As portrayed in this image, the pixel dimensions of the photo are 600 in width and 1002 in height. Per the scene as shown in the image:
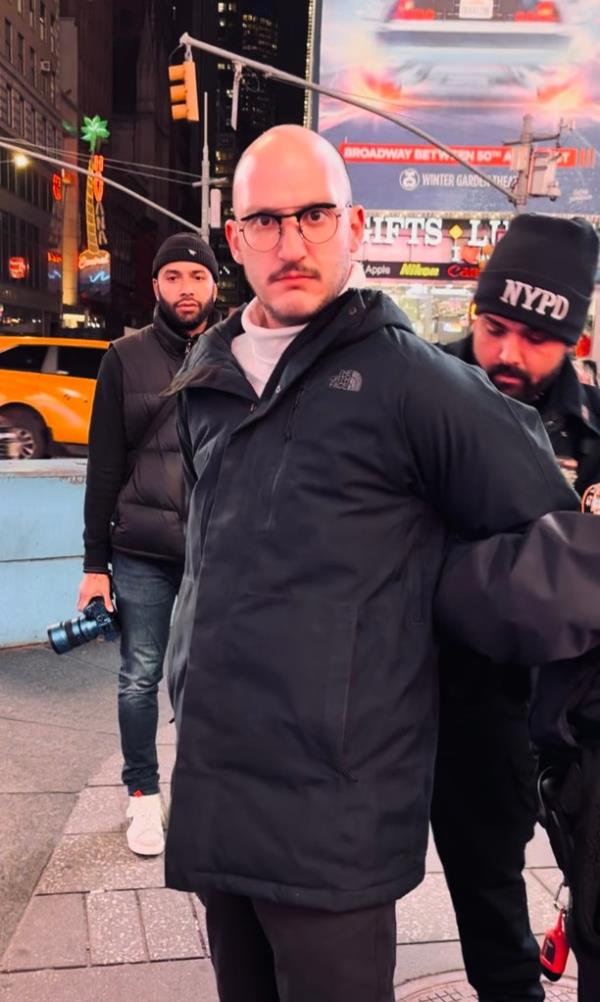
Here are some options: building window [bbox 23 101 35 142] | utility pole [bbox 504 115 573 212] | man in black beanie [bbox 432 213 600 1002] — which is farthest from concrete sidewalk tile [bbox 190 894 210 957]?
→ building window [bbox 23 101 35 142]

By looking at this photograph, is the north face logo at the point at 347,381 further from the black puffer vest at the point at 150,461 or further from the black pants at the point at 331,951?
the black puffer vest at the point at 150,461

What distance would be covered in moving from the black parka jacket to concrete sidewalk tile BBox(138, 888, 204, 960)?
1.30m

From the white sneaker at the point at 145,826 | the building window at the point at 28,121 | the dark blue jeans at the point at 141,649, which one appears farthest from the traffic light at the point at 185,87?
the building window at the point at 28,121

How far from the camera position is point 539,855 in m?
3.33

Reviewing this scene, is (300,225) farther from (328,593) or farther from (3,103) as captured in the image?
(3,103)

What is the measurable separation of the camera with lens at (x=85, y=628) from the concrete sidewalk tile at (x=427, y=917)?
139cm

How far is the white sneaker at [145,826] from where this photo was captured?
3193mm

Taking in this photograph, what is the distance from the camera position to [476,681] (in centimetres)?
207

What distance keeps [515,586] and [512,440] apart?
256 mm

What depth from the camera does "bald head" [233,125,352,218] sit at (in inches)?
62.6

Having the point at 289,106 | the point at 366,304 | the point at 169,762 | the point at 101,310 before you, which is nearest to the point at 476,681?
the point at 366,304

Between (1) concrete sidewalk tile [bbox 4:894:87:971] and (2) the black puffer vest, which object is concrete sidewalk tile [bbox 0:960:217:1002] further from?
(2) the black puffer vest

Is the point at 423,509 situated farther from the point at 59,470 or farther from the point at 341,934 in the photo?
the point at 59,470

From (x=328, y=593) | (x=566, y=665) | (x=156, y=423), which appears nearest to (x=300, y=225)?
(x=328, y=593)
